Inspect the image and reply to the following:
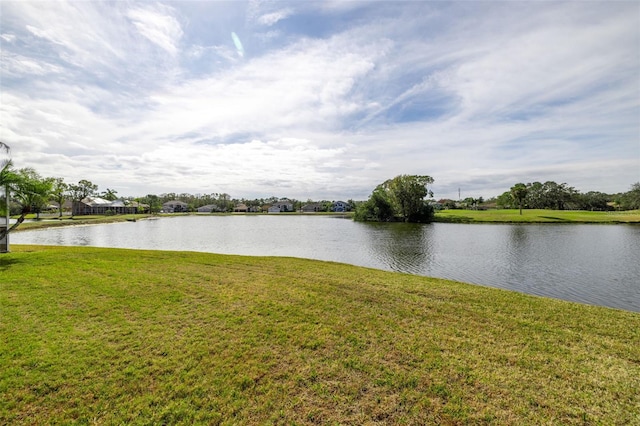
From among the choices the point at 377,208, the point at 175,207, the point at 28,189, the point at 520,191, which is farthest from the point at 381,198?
the point at 175,207

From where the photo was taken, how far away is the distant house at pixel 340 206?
14662 cm

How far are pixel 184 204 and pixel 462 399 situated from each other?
164 meters

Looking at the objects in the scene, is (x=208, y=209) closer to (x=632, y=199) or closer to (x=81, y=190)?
(x=81, y=190)

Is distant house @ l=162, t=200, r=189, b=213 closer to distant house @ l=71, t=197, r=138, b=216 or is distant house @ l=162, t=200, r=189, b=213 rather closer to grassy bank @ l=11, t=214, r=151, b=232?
distant house @ l=71, t=197, r=138, b=216

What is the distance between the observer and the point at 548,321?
7.66 meters

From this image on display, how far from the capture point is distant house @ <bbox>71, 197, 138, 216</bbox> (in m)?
96.6

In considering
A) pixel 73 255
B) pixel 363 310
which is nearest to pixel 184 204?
pixel 73 255

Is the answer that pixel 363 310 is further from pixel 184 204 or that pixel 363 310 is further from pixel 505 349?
pixel 184 204

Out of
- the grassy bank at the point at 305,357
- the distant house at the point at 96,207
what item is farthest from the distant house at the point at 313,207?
the grassy bank at the point at 305,357

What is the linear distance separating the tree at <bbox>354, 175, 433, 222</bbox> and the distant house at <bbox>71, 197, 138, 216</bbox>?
282ft

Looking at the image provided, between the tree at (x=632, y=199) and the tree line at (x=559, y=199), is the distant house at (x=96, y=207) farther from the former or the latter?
the tree at (x=632, y=199)

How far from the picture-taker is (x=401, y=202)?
222 ft

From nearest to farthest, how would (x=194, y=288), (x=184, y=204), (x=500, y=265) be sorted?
(x=194, y=288)
(x=500, y=265)
(x=184, y=204)

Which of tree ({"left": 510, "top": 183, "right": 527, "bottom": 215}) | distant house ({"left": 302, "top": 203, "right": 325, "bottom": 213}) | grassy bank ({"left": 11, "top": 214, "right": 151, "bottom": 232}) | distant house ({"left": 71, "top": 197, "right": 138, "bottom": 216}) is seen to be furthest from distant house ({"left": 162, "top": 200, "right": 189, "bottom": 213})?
tree ({"left": 510, "top": 183, "right": 527, "bottom": 215})
